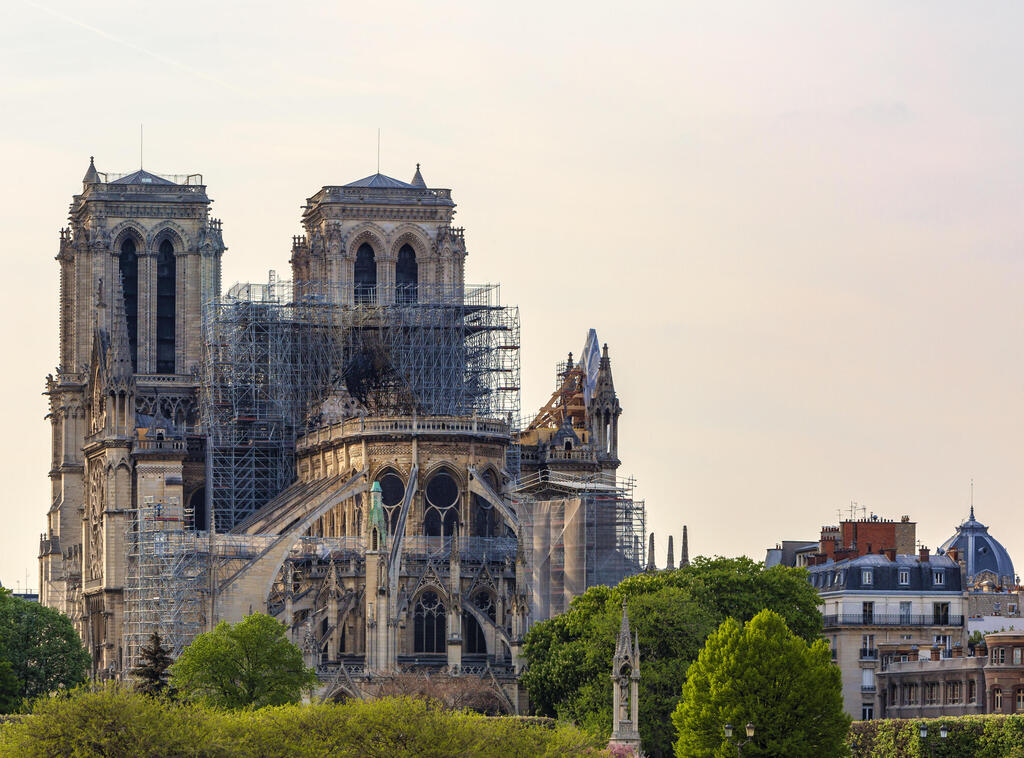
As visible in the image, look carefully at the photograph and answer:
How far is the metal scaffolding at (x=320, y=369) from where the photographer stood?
487 ft

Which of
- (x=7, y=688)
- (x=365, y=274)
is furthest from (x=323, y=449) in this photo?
(x=7, y=688)

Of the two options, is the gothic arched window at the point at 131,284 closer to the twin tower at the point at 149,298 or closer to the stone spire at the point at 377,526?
the twin tower at the point at 149,298

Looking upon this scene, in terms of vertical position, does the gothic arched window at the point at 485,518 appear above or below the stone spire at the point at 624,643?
above

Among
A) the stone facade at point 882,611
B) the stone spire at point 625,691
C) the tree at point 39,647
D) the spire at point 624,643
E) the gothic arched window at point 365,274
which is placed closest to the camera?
the stone spire at point 625,691

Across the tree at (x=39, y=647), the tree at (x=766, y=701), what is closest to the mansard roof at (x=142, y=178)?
the tree at (x=39, y=647)

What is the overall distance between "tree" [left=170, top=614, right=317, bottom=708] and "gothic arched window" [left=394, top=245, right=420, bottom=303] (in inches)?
1530

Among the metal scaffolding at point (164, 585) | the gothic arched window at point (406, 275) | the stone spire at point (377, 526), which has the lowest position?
the metal scaffolding at point (164, 585)

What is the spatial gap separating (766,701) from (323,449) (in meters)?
41.9

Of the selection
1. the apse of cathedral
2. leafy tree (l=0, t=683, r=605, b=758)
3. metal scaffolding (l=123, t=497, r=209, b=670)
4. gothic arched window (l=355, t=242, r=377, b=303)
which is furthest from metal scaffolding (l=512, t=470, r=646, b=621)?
leafy tree (l=0, t=683, r=605, b=758)

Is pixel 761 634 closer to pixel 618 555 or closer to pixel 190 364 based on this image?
pixel 618 555

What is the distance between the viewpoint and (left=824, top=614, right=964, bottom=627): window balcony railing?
130625 millimetres

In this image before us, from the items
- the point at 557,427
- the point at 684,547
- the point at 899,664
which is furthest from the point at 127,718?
the point at 557,427

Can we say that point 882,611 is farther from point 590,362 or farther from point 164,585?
point 590,362

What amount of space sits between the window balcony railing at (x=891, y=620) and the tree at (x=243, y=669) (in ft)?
75.5
